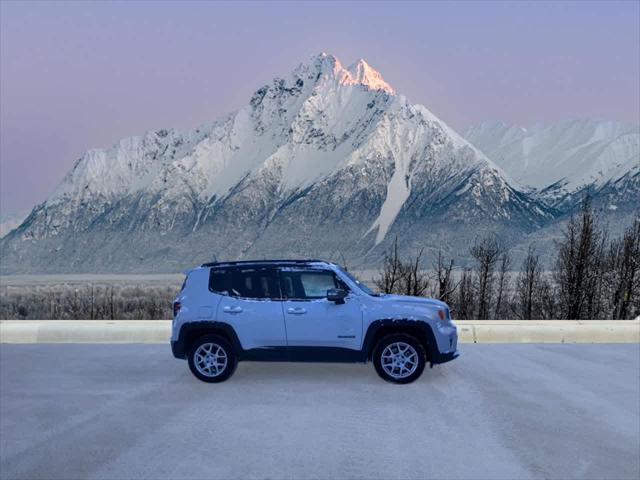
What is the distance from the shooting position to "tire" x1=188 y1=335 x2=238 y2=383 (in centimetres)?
847

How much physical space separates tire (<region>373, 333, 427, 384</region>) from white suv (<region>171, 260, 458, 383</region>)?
1cm

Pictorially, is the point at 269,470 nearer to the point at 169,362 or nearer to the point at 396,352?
the point at 396,352

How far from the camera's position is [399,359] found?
330 inches

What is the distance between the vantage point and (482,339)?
12484 millimetres

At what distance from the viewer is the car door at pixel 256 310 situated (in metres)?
8.34

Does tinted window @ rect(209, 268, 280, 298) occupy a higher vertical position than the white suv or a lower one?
higher

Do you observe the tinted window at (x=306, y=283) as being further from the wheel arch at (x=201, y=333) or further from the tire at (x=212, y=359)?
the tire at (x=212, y=359)

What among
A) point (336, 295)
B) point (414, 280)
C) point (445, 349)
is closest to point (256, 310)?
point (336, 295)

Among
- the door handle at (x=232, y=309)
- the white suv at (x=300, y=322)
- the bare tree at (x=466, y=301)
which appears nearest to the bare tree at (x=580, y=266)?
the bare tree at (x=466, y=301)

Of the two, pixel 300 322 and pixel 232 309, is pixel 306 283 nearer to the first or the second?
pixel 300 322

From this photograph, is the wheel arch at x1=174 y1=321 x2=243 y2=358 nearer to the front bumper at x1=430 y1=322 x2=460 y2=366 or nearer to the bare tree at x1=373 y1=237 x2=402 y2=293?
the front bumper at x1=430 y1=322 x2=460 y2=366

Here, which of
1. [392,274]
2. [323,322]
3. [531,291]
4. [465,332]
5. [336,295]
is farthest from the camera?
[531,291]

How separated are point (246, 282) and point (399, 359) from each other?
6.59ft

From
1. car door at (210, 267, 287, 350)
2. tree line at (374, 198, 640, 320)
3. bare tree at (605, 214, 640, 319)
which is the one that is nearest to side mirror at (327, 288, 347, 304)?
car door at (210, 267, 287, 350)
